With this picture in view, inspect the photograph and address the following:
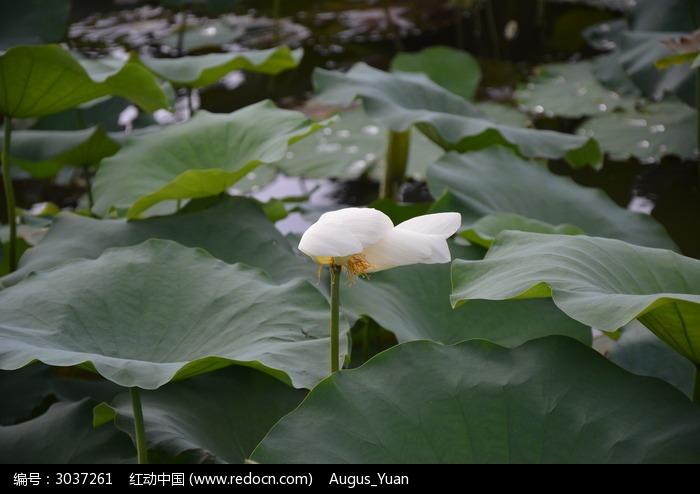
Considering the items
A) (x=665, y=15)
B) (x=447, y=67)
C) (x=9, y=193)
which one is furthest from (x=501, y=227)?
(x=665, y=15)

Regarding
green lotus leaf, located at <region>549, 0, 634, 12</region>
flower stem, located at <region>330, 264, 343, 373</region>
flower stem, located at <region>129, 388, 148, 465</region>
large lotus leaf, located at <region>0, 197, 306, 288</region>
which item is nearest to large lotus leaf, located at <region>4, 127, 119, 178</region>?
large lotus leaf, located at <region>0, 197, 306, 288</region>

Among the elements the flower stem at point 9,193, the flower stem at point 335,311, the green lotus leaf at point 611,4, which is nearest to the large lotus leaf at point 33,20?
the flower stem at point 9,193

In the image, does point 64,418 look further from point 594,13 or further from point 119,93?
point 594,13

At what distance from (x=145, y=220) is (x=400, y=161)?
40.3 inches

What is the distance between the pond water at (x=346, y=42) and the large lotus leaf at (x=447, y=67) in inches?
15.0

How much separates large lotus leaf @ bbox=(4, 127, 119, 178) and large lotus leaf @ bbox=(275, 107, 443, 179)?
881 millimetres

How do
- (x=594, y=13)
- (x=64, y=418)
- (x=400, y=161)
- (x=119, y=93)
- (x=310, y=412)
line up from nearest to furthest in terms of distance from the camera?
1. (x=310, y=412)
2. (x=64, y=418)
3. (x=119, y=93)
4. (x=400, y=161)
5. (x=594, y=13)

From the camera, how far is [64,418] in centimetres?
123

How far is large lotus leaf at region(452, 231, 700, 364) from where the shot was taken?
2.89ft

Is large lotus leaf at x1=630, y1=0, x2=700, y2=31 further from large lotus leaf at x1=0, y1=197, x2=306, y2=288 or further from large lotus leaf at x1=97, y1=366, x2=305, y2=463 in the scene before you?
large lotus leaf at x1=97, y1=366, x2=305, y2=463

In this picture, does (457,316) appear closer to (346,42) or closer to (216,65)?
(216,65)

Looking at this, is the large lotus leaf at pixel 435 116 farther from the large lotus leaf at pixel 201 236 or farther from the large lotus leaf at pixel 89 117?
the large lotus leaf at pixel 89 117

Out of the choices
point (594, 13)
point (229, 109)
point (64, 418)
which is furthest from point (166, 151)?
point (594, 13)
